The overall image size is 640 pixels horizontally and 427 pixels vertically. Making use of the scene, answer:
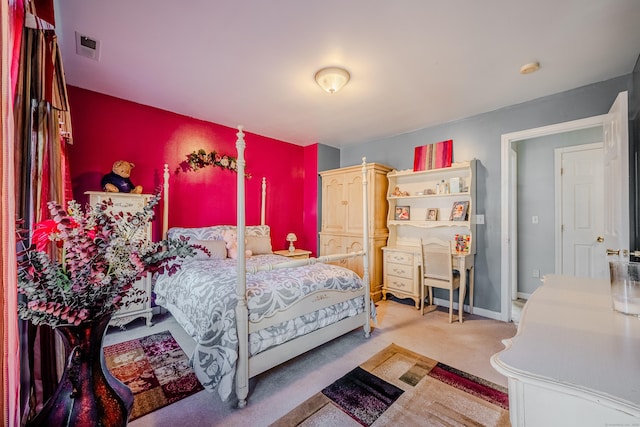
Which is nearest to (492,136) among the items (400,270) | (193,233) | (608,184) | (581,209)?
(608,184)

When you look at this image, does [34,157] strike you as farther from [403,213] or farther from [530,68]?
[403,213]

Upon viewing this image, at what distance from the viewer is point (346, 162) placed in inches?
195

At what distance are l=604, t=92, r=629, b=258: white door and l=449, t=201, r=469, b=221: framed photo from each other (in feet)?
4.20

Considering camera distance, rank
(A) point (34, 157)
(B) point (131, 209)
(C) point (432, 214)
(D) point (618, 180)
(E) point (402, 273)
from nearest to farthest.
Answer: (A) point (34, 157) → (D) point (618, 180) → (B) point (131, 209) → (E) point (402, 273) → (C) point (432, 214)

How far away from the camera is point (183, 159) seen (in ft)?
11.5

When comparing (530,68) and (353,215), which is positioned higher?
(530,68)

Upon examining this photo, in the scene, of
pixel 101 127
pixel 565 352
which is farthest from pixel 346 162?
pixel 565 352

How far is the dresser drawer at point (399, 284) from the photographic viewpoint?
11.6ft

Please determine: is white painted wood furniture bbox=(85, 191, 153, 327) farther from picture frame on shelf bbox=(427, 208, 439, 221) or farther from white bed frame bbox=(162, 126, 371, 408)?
picture frame on shelf bbox=(427, 208, 439, 221)

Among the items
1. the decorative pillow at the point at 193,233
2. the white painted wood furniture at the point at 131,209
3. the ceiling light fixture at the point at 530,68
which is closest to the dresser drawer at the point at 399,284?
the decorative pillow at the point at 193,233

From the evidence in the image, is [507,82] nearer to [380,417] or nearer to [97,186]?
[380,417]

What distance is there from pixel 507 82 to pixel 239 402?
Result: 11.3 feet

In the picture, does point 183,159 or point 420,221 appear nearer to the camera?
point 183,159

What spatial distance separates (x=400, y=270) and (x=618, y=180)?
7.38 ft
